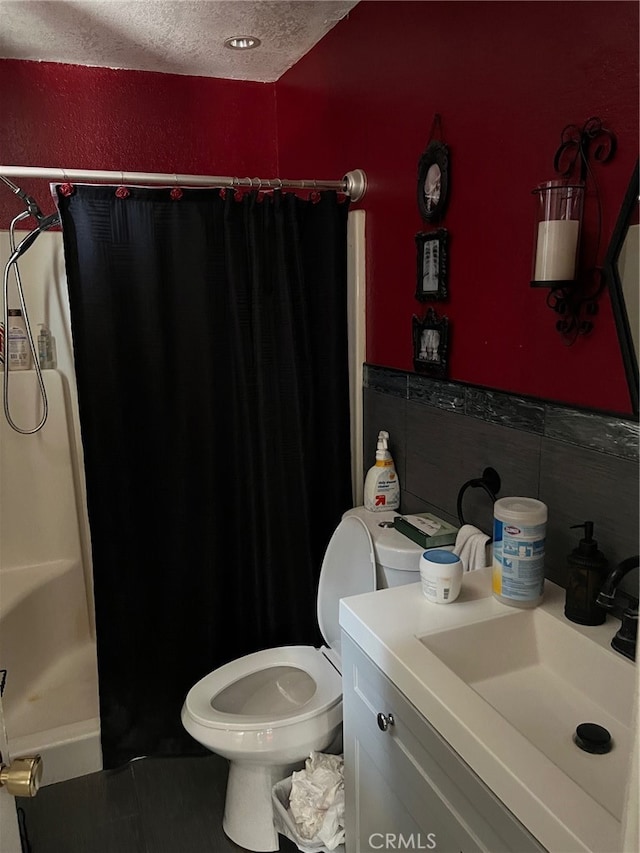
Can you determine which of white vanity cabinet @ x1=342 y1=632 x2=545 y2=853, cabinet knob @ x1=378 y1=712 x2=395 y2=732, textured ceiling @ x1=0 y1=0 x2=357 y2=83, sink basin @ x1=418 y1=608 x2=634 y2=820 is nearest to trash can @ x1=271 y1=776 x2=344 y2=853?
white vanity cabinet @ x1=342 y1=632 x2=545 y2=853

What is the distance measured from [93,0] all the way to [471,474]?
67.1 inches

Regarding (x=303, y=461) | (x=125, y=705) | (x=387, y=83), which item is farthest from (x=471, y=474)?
(x=125, y=705)

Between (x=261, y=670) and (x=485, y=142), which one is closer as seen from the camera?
(x=485, y=142)

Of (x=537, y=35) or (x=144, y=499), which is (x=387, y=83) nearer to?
(x=537, y=35)

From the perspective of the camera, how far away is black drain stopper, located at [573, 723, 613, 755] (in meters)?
1.04

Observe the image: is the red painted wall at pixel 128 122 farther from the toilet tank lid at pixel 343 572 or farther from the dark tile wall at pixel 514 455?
the toilet tank lid at pixel 343 572

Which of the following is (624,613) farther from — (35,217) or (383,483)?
(35,217)

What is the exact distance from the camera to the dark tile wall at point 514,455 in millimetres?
1230

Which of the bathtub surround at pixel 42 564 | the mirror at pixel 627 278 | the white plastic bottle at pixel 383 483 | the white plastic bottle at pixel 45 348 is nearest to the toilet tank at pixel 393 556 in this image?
the white plastic bottle at pixel 383 483

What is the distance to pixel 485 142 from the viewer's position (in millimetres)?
1492

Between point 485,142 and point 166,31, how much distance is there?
4.00ft

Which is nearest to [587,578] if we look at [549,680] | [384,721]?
[549,680]

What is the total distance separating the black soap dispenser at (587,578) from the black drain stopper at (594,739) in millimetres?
219

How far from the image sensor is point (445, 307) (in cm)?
170
